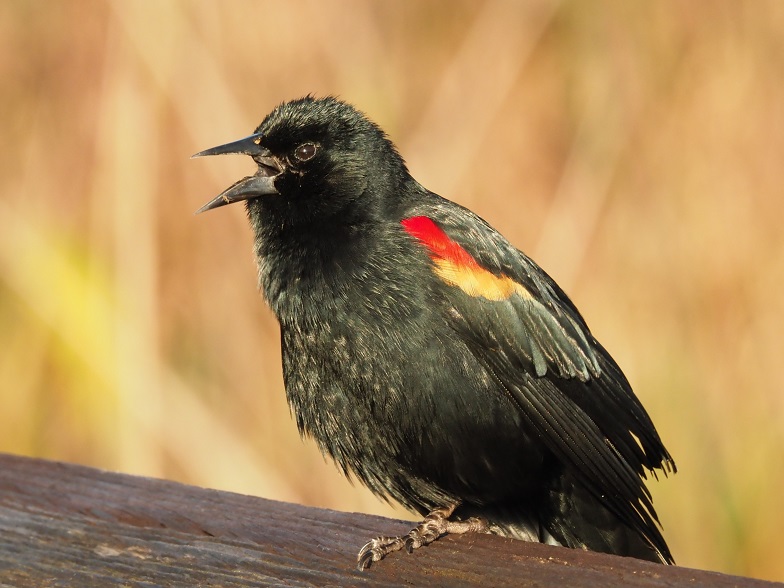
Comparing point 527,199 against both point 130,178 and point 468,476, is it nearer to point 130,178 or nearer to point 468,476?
point 130,178

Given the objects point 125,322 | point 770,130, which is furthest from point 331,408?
point 770,130

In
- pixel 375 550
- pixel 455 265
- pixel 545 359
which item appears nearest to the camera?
pixel 375 550

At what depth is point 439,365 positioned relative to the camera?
260 centimetres

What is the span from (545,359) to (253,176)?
2.88 ft

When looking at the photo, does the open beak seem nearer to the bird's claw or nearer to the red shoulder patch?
the red shoulder patch

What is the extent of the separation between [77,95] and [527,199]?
1.68 meters

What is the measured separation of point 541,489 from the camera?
111 inches

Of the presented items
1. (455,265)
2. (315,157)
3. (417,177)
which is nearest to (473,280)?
(455,265)

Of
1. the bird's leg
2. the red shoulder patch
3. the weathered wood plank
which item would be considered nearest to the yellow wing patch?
the red shoulder patch

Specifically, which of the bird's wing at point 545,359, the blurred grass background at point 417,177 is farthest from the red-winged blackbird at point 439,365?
the blurred grass background at point 417,177

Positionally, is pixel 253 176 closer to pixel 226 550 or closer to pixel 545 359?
pixel 545 359

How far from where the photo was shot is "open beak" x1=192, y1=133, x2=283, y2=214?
2.88m

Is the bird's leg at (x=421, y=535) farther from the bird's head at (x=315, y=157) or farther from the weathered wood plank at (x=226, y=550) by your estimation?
the bird's head at (x=315, y=157)

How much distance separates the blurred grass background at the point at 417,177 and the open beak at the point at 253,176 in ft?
3.37
